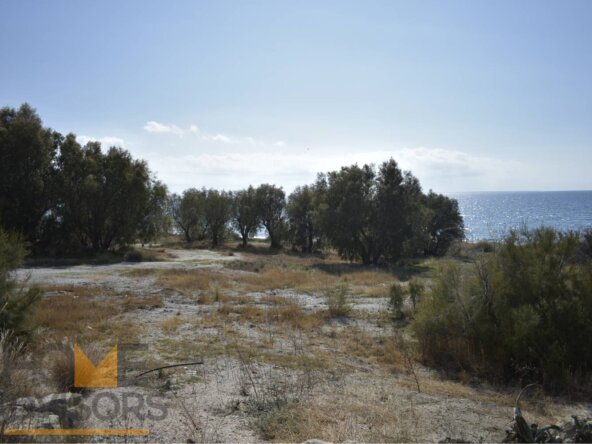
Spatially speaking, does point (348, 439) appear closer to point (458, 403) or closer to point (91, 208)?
point (458, 403)

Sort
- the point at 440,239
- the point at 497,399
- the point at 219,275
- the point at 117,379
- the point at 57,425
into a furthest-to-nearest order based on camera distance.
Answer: the point at 440,239 → the point at 219,275 → the point at 497,399 → the point at 117,379 → the point at 57,425

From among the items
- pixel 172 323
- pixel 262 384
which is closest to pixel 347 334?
pixel 172 323

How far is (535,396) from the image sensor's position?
746cm

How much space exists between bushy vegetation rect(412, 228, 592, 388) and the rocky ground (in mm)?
779

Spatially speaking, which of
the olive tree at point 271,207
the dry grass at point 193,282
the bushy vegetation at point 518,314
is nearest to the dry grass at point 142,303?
the dry grass at point 193,282

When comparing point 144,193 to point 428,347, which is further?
point 144,193

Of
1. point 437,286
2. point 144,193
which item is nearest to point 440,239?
point 144,193

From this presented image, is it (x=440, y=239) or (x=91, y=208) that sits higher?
(x=91, y=208)

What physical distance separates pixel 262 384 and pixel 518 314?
5370mm

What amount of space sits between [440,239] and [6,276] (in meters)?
53.3

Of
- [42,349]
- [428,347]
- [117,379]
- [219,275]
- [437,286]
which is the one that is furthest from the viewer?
[219,275]

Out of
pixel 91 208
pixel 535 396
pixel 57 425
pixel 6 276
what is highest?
pixel 91 208

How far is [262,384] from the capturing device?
721 centimetres

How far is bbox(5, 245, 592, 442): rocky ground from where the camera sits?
5434mm
